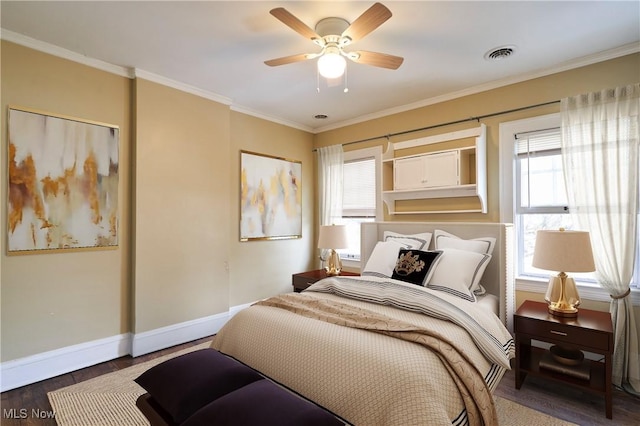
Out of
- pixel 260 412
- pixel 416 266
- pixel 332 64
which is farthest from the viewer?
pixel 416 266

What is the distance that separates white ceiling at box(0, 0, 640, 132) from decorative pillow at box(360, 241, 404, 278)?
167cm

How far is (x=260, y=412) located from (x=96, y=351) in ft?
7.94

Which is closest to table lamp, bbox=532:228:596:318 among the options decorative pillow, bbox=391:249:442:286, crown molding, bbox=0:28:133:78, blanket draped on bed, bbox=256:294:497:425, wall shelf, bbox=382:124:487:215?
decorative pillow, bbox=391:249:442:286

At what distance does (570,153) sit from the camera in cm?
275

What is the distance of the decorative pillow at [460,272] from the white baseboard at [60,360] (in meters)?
2.90

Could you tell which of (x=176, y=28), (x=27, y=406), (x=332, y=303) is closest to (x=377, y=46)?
(x=176, y=28)

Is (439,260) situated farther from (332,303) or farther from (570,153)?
(570,153)

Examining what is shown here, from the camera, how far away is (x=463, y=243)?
303 cm

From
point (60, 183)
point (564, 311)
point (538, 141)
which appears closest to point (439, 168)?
point (538, 141)

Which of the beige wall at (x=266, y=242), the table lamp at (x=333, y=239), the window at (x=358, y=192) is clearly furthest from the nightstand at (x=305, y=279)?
the window at (x=358, y=192)

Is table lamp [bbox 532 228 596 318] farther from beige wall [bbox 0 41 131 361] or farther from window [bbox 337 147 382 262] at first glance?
beige wall [bbox 0 41 131 361]

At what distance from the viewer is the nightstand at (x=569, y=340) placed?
2.14 meters

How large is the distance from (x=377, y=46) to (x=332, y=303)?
6.75 ft

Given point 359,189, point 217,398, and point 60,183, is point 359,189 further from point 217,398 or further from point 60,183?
point 217,398
